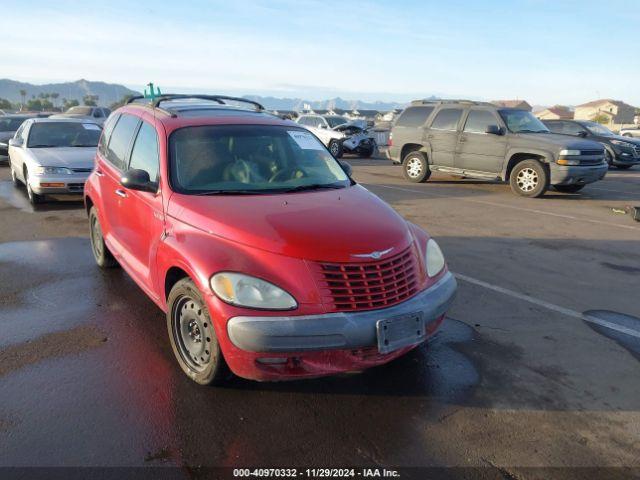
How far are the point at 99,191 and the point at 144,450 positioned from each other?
3.30 metres

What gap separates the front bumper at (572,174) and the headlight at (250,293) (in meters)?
10.0

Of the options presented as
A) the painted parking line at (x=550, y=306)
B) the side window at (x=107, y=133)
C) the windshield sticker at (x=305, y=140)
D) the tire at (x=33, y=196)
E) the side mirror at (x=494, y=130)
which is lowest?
the tire at (x=33, y=196)

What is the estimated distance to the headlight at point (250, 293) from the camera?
296 centimetres

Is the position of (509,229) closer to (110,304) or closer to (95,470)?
(110,304)

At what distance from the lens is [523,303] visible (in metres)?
5.06

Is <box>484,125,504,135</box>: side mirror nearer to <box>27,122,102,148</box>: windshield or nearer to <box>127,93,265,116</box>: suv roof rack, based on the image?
<box>127,93,265,116</box>: suv roof rack

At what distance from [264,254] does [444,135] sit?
10643 millimetres

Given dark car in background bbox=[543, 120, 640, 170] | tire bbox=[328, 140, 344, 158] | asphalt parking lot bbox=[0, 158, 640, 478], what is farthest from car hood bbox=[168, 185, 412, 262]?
dark car in background bbox=[543, 120, 640, 170]

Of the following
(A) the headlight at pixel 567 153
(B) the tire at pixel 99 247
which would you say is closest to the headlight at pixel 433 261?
(B) the tire at pixel 99 247

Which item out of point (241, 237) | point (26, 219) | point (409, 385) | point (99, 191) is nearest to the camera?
point (241, 237)

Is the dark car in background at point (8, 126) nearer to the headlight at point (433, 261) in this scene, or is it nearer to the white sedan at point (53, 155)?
the white sedan at point (53, 155)

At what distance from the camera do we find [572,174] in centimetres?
1113

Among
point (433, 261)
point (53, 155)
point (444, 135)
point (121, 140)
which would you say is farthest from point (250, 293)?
point (444, 135)

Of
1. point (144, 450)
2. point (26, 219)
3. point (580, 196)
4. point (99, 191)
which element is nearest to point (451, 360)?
point (144, 450)
